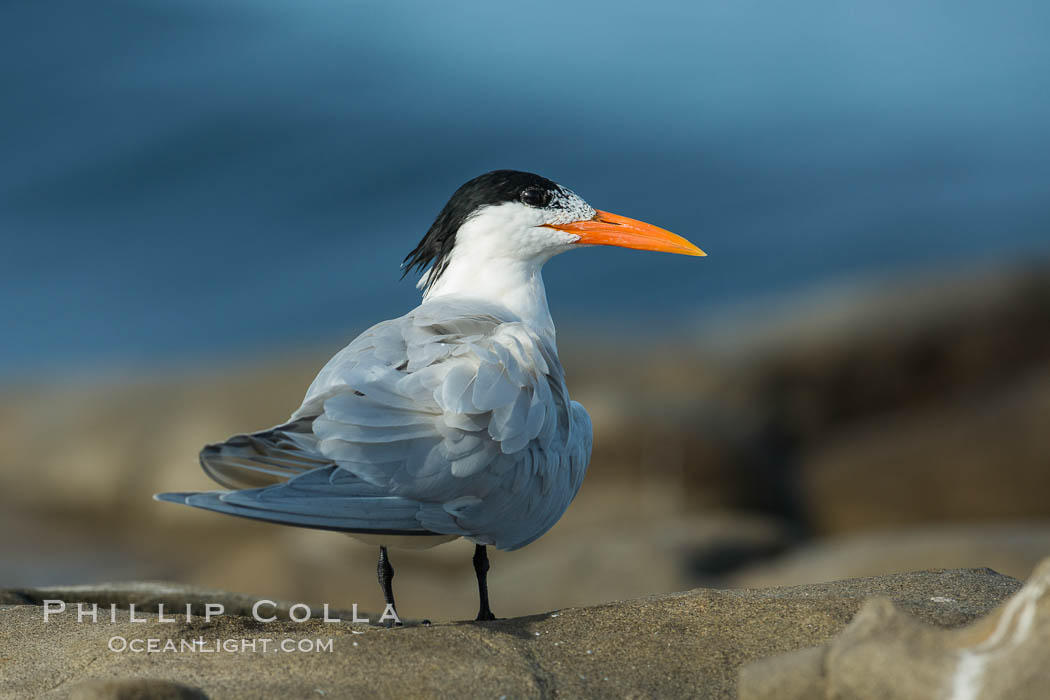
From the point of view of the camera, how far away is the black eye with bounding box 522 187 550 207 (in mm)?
5020

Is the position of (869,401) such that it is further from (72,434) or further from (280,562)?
(72,434)

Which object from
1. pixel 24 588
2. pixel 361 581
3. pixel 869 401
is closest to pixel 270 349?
pixel 361 581

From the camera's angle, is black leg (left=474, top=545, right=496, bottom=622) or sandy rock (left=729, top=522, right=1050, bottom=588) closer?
black leg (left=474, top=545, right=496, bottom=622)

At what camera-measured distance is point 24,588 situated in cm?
479

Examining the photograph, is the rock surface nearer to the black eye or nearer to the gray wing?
the gray wing

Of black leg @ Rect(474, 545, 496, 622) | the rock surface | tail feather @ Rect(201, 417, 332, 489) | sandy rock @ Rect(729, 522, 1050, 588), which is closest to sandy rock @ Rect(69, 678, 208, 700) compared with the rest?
the rock surface

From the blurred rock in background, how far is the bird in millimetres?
5128

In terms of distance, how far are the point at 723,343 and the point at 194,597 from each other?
8.51m

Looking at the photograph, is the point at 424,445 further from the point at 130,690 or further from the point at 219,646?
the point at 130,690

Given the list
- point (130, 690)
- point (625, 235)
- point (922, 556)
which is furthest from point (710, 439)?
point (130, 690)

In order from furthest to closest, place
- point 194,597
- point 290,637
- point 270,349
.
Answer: point 270,349 → point 194,597 → point 290,637

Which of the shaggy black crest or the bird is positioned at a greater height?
the shaggy black crest

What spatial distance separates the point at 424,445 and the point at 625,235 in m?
1.93

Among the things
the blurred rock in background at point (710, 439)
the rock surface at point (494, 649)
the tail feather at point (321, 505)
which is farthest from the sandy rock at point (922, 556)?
the tail feather at point (321, 505)
